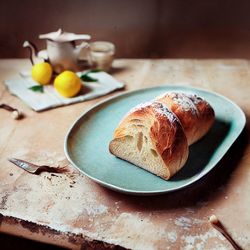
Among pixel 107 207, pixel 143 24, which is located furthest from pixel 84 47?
pixel 107 207

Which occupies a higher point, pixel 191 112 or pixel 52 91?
pixel 191 112

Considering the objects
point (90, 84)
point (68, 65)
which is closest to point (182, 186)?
point (90, 84)

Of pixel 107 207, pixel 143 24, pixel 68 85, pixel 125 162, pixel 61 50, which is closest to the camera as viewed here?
pixel 107 207

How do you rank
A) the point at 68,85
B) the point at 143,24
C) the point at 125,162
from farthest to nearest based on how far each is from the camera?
the point at 143,24, the point at 68,85, the point at 125,162

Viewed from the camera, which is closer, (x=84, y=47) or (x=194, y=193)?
(x=194, y=193)

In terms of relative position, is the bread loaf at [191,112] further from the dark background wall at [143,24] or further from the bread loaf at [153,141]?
the dark background wall at [143,24]

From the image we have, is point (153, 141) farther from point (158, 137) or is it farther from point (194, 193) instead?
point (194, 193)
